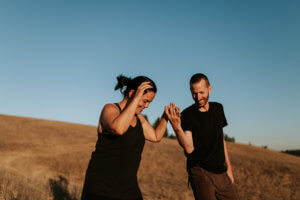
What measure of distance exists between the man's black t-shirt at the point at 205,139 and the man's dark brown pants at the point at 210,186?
3.4 inches

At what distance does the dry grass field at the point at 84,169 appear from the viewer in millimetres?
11785

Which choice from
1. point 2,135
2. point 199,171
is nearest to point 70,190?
point 199,171

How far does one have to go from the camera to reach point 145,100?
10.0 ft

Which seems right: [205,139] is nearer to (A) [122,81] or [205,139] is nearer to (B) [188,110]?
(B) [188,110]

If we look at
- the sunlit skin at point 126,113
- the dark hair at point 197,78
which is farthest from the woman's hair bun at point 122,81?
the dark hair at point 197,78

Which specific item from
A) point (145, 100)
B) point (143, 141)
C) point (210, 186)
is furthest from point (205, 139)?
point (145, 100)

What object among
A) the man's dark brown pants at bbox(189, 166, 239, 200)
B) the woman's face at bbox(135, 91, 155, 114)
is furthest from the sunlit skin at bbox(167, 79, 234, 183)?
the woman's face at bbox(135, 91, 155, 114)

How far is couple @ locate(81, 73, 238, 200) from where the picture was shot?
2.74m

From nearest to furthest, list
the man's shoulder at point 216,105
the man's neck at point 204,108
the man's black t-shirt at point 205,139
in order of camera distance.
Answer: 1. the man's black t-shirt at point 205,139
2. the man's neck at point 204,108
3. the man's shoulder at point 216,105

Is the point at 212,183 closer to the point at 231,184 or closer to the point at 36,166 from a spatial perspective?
the point at 231,184

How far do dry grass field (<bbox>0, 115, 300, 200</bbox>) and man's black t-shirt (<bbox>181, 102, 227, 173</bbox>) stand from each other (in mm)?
5482

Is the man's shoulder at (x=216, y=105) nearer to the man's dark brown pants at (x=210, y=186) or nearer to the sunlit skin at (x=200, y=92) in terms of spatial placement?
the sunlit skin at (x=200, y=92)

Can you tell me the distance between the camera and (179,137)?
376cm

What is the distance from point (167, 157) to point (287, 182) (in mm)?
10738
